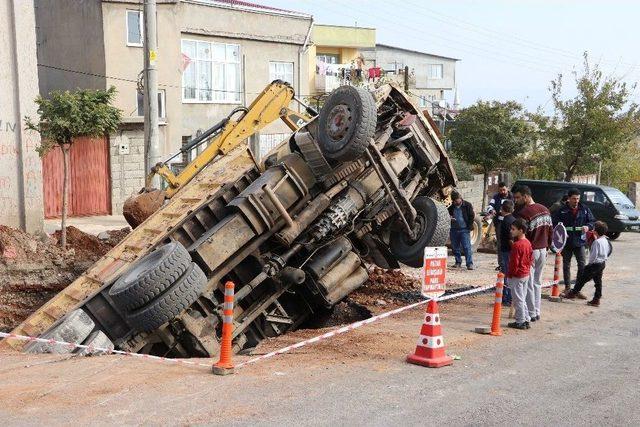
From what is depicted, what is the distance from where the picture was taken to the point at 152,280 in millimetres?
7730

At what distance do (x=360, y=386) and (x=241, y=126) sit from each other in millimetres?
6353

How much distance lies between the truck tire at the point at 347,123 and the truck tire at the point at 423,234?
1.49 meters

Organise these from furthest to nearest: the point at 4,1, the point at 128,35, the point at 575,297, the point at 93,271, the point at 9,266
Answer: the point at 128,35 < the point at 4,1 < the point at 9,266 < the point at 575,297 < the point at 93,271

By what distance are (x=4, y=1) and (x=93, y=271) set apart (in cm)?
860

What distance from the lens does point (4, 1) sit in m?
15.0

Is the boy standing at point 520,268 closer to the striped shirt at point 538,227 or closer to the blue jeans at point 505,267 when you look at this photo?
the striped shirt at point 538,227

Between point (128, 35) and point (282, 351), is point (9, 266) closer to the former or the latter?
point (282, 351)

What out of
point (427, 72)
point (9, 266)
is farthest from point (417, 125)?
point (427, 72)

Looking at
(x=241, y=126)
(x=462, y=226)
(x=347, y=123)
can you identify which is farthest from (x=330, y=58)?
(x=347, y=123)

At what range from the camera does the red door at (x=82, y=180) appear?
20.4 m

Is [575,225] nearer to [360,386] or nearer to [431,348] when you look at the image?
[431,348]

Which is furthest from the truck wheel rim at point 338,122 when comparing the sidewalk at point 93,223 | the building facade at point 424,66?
the building facade at point 424,66

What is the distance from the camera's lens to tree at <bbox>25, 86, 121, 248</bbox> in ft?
45.7

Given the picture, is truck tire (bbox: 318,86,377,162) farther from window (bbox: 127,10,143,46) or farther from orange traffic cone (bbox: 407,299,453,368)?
window (bbox: 127,10,143,46)
